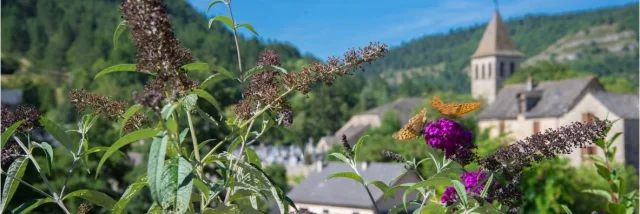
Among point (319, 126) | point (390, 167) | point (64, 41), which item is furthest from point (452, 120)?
point (64, 41)

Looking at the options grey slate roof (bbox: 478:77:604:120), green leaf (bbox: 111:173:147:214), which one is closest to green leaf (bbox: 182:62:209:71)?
green leaf (bbox: 111:173:147:214)

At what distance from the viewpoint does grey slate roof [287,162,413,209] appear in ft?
97.5

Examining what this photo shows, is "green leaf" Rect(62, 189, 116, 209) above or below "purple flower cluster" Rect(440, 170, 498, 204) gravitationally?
above

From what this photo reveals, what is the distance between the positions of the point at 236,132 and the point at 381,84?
123 meters

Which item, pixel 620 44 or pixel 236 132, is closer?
pixel 236 132

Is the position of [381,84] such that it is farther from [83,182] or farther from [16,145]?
[16,145]

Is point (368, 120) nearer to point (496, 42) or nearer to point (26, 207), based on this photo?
point (496, 42)

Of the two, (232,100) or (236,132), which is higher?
(236,132)

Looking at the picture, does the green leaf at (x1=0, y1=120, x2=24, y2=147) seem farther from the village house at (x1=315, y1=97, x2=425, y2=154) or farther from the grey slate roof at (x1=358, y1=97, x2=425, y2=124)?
the grey slate roof at (x1=358, y1=97, x2=425, y2=124)

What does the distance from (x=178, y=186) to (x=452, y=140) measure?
78 centimetres

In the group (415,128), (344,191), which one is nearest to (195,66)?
(415,128)

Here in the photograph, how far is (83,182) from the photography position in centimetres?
2328

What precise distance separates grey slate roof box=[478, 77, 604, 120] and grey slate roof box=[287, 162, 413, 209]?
1398cm

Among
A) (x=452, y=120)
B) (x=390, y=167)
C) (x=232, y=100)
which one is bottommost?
(x=390, y=167)
